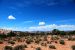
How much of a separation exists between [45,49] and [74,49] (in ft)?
16.4

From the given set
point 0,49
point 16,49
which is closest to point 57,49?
point 16,49

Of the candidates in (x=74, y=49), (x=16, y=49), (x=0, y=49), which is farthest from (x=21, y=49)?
(x=74, y=49)

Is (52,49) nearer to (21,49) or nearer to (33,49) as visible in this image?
(33,49)

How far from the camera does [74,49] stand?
2911cm

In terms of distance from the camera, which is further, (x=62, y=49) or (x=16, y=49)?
(x=62, y=49)

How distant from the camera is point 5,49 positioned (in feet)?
94.7

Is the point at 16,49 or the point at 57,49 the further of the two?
the point at 57,49

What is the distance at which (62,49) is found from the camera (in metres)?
30.2

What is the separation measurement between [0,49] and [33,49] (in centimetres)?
565

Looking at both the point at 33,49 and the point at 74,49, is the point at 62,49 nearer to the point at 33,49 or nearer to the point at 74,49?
the point at 74,49

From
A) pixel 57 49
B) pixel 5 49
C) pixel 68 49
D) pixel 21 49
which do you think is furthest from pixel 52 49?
pixel 5 49

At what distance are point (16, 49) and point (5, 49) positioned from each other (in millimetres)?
2065

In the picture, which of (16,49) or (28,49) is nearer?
(16,49)

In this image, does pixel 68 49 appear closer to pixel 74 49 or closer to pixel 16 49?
pixel 74 49
